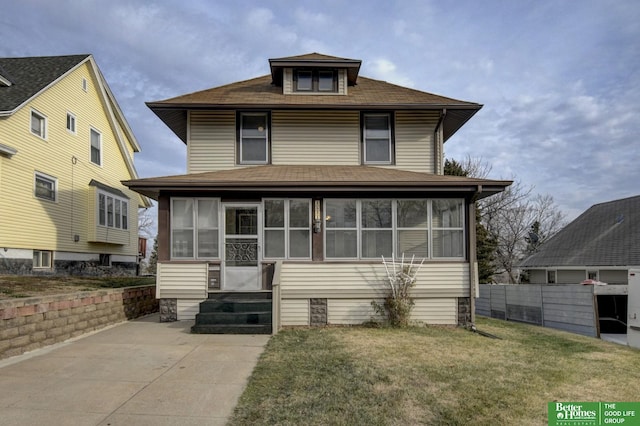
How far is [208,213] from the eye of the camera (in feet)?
31.2

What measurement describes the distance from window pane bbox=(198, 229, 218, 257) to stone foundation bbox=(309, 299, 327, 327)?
96.7 inches

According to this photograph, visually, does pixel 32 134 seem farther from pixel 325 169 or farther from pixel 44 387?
pixel 44 387

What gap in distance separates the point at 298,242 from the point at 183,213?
8.78 ft

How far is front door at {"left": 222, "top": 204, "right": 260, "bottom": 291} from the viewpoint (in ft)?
31.0

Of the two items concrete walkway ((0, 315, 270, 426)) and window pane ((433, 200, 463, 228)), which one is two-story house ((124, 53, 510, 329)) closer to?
window pane ((433, 200, 463, 228))

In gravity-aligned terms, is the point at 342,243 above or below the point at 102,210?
below

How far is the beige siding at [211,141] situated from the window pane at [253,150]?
0.29 m

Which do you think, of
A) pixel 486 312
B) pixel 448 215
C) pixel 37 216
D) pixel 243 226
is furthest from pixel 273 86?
pixel 486 312

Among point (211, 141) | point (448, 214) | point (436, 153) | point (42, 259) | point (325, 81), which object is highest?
point (325, 81)

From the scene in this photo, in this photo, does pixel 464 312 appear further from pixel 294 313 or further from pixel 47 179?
pixel 47 179

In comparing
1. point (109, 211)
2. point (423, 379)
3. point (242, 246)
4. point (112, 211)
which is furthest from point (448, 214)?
point (112, 211)

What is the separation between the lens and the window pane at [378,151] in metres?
11.3

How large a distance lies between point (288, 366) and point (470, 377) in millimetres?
2406

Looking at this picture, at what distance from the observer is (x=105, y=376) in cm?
525
